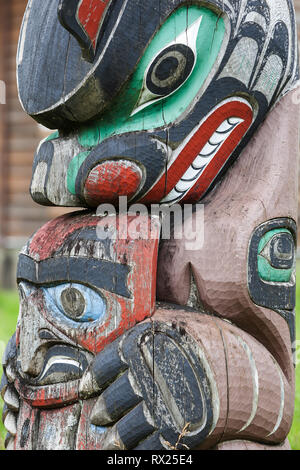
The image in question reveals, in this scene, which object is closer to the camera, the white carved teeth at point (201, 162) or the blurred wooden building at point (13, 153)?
the white carved teeth at point (201, 162)

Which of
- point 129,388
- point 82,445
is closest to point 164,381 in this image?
point 129,388

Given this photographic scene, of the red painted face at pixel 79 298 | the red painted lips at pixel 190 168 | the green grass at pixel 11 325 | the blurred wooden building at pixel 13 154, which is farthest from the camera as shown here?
the blurred wooden building at pixel 13 154

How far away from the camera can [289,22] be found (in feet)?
8.49

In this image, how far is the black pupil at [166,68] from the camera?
234 cm

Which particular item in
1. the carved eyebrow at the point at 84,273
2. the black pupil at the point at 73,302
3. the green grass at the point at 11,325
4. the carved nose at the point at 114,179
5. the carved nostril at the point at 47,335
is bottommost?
the green grass at the point at 11,325

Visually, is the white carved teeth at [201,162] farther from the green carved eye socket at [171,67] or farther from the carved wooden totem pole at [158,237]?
the green carved eye socket at [171,67]

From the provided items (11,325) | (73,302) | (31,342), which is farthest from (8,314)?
(73,302)

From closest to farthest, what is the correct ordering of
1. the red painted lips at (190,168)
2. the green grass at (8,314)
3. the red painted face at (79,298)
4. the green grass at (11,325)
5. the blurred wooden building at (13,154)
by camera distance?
the red painted face at (79,298), the red painted lips at (190,168), the green grass at (11,325), the green grass at (8,314), the blurred wooden building at (13,154)

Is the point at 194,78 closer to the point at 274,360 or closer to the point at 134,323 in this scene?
the point at 134,323

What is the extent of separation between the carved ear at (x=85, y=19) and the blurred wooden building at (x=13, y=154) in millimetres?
6764

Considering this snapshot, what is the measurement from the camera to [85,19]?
2256mm

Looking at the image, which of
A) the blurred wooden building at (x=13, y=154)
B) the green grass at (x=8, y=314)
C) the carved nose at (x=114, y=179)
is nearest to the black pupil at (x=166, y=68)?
the carved nose at (x=114, y=179)

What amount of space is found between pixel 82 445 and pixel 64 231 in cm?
73

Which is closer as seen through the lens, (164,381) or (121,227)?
(164,381)
